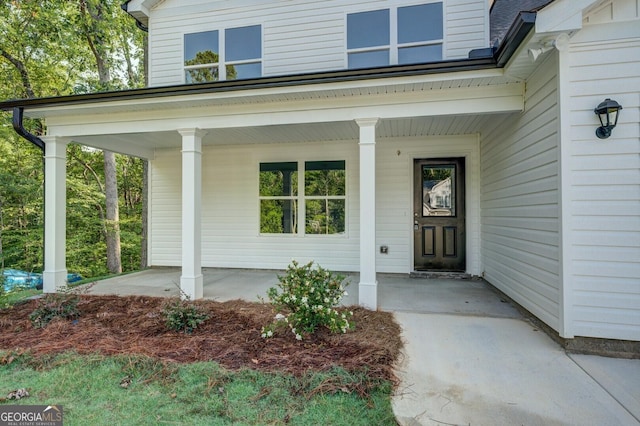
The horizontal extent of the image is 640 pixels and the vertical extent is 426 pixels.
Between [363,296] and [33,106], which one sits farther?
[33,106]

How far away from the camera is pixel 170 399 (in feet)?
6.94

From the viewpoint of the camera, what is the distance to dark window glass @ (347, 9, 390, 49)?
17.9 ft

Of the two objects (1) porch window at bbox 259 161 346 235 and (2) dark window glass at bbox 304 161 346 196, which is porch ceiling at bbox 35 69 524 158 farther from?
(1) porch window at bbox 259 161 346 235

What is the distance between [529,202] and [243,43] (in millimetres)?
5659

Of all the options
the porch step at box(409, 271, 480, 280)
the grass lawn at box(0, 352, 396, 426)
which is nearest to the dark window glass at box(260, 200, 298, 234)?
the porch step at box(409, 271, 480, 280)

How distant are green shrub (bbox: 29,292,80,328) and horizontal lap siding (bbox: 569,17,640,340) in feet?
17.3

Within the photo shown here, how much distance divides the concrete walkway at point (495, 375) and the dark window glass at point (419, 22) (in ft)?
14.5

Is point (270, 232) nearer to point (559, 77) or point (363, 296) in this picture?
point (363, 296)

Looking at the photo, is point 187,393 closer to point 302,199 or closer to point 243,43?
point 302,199

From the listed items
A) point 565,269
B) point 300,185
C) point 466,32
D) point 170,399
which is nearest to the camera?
point 170,399

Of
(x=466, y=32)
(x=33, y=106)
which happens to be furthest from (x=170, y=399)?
(x=466, y=32)

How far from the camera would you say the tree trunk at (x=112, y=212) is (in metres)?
10.4

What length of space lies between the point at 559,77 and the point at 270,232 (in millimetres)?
5166

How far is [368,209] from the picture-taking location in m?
3.92
